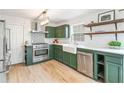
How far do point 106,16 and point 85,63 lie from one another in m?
1.49

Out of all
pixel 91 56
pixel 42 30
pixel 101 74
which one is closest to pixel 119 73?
pixel 101 74

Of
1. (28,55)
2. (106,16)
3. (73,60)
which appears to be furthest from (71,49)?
(28,55)

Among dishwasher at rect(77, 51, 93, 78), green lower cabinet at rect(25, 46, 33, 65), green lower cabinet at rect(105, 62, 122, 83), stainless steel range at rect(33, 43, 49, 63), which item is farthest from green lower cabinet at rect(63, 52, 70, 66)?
green lower cabinet at rect(105, 62, 122, 83)

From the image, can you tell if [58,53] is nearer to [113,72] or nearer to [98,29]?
[98,29]

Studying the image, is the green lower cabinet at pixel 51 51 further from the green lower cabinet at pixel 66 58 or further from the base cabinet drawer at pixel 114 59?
the base cabinet drawer at pixel 114 59

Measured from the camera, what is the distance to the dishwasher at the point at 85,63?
3.16 m

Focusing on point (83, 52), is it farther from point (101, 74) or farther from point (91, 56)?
point (101, 74)

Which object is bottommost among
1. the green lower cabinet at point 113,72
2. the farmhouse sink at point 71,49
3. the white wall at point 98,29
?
the green lower cabinet at point 113,72

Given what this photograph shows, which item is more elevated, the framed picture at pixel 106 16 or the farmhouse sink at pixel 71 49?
the framed picture at pixel 106 16

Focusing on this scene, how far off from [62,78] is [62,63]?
5.63ft

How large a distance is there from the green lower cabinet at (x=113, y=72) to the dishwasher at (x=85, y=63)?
22.2 inches

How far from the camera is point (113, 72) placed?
2.49 meters

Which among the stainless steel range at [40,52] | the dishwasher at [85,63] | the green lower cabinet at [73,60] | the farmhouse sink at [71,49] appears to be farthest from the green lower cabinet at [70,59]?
the stainless steel range at [40,52]

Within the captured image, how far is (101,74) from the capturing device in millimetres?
2977
